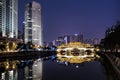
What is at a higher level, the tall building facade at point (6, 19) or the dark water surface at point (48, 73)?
the tall building facade at point (6, 19)

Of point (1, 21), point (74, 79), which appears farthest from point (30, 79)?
point (1, 21)

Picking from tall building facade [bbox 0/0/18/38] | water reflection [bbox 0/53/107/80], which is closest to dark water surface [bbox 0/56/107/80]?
water reflection [bbox 0/53/107/80]

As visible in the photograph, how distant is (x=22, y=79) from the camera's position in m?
22.0

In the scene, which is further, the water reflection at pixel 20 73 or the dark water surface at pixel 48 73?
the dark water surface at pixel 48 73

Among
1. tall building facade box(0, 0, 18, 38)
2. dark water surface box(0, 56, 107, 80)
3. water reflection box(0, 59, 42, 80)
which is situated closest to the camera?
water reflection box(0, 59, 42, 80)

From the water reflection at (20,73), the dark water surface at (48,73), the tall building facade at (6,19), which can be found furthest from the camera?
the tall building facade at (6,19)

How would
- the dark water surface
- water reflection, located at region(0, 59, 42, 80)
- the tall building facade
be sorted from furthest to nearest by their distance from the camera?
the tall building facade < the dark water surface < water reflection, located at region(0, 59, 42, 80)

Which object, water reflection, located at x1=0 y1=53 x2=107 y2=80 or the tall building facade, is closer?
water reflection, located at x1=0 y1=53 x2=107 y2=80

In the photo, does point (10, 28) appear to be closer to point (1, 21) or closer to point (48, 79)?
point (1, 21)

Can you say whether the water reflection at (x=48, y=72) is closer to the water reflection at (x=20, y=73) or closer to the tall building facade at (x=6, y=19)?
the water reflection at (x=20, y=73)

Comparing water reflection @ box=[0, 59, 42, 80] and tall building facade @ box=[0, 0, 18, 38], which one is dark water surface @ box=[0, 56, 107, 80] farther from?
tall building facade @ box=[0, 0, 18, 38]

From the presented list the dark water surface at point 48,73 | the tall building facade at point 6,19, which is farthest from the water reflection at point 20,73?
the tall building facade at point 6,19

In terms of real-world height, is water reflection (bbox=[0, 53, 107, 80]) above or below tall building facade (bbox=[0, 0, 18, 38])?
below

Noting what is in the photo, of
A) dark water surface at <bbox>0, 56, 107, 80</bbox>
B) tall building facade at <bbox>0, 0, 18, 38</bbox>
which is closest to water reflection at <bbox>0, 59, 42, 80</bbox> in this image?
dark water surface at <bbox>0, 56, 107, 80</bbox>
